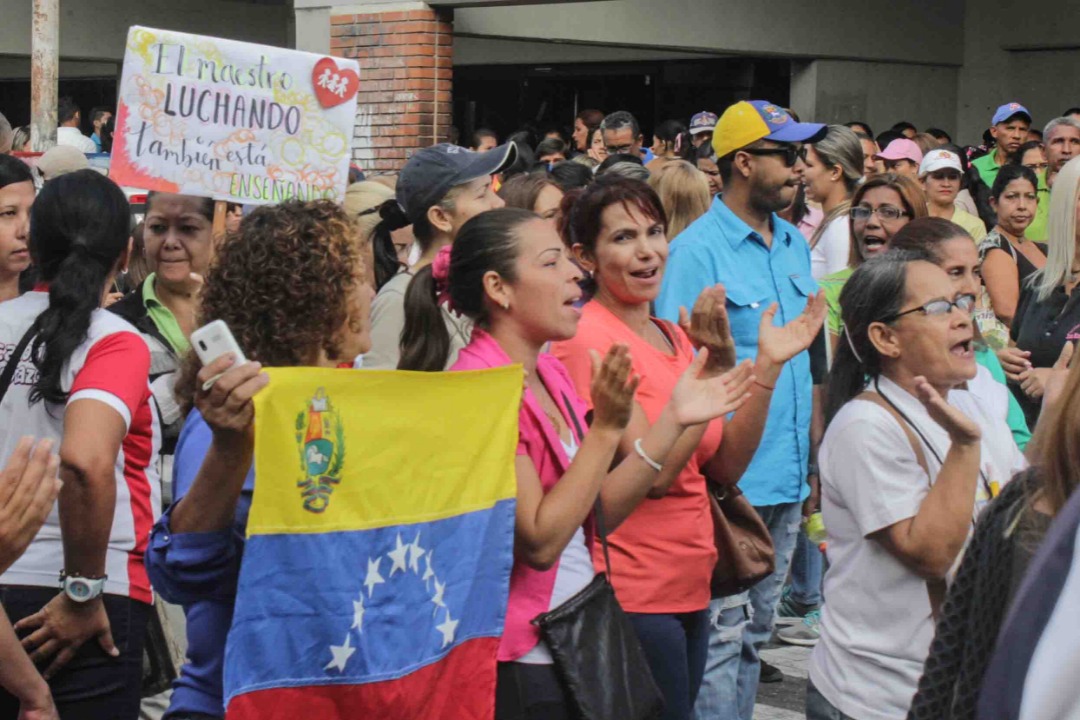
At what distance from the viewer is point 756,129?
225 inches

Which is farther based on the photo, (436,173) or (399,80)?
(399,80)

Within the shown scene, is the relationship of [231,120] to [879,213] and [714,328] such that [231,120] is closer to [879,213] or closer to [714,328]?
[714,328]

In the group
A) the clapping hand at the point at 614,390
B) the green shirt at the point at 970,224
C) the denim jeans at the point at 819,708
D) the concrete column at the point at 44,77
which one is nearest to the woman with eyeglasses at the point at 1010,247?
the green shirt at the point at 970,224

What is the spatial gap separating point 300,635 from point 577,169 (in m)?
5.75

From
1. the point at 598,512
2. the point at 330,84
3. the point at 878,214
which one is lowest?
the point at 598,512

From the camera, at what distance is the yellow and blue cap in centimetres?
570

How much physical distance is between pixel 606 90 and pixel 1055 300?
40.0 feet

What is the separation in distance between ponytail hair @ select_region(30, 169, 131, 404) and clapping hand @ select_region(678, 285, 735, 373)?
1.56 metres

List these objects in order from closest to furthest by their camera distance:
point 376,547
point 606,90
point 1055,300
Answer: point 376,547 < point 1055,300 < point 606,90

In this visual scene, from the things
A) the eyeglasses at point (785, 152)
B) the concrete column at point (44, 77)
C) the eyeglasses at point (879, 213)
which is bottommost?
the eyeglasses at point (879, 213)

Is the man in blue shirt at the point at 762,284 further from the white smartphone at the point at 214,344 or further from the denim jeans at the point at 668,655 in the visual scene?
the white smartphone at the point at 214,344

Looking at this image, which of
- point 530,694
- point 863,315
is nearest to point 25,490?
point 530,694

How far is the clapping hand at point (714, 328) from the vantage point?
425cm

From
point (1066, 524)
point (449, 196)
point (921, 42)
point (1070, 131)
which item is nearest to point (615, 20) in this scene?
point (921, 42)
